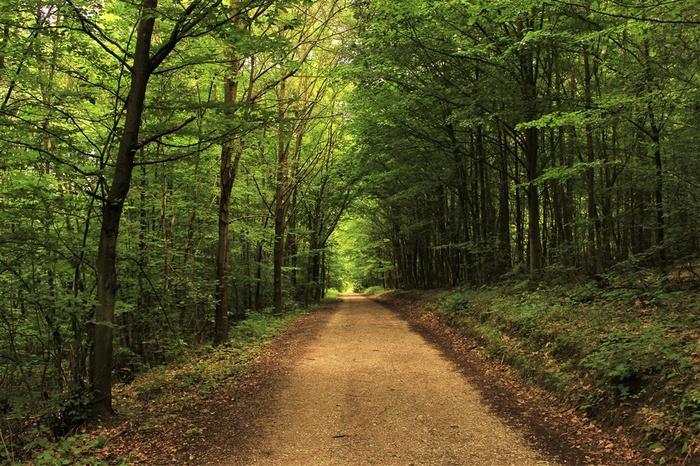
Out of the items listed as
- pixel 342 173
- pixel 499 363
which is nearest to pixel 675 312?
pixel 499 363

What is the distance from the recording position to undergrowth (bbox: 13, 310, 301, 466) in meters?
4.57

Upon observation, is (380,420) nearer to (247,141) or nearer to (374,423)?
(374,423)

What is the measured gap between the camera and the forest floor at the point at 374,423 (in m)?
4.55

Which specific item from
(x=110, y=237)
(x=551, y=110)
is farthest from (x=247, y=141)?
(x=551, y=110)

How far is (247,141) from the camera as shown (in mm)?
8297

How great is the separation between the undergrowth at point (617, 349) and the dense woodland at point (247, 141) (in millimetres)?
1947

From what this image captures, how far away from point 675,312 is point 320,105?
1451 cm

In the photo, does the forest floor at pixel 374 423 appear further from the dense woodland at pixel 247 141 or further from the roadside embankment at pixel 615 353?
the dense woodland at pixel 247 141

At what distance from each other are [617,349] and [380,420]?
339 cm

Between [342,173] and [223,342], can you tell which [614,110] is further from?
[342,173]

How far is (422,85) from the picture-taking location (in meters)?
13.6

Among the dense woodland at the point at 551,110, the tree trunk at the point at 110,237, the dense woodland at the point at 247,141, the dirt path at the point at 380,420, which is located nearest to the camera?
the dirt path at the point at 380,420

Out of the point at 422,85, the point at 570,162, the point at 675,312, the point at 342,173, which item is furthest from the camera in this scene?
the point at 342,173

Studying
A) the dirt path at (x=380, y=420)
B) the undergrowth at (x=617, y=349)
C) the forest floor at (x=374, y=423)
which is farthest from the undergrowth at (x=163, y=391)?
the undergrowth at (x=617, y=349)
